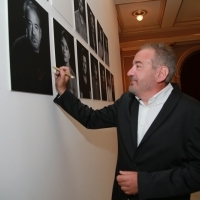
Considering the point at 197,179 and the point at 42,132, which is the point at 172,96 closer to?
the point at 197,179

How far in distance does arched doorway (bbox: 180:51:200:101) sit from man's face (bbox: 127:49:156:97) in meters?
7.48

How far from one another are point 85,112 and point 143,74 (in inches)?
17.9

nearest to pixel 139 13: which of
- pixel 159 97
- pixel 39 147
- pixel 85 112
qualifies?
pixel 159 97

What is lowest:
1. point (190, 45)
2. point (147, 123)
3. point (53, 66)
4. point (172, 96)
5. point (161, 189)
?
point (161, 189)

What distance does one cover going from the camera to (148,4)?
551cm

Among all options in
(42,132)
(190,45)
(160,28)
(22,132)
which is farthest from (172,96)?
(190,45)

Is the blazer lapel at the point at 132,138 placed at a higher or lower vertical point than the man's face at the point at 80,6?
lower

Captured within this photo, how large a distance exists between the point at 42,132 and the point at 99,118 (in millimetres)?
634

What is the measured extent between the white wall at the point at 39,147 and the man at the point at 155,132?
167 mm

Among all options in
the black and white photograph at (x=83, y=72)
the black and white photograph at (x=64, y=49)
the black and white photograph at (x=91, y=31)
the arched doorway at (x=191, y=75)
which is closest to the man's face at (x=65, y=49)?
the black and white photograph at (x=64, y=49)

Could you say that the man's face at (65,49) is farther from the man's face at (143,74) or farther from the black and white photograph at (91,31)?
the black and white photograph at (91,31)

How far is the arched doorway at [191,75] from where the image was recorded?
8430mm

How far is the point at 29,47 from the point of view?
98cm

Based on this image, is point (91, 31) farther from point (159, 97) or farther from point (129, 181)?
point (129, 181)
